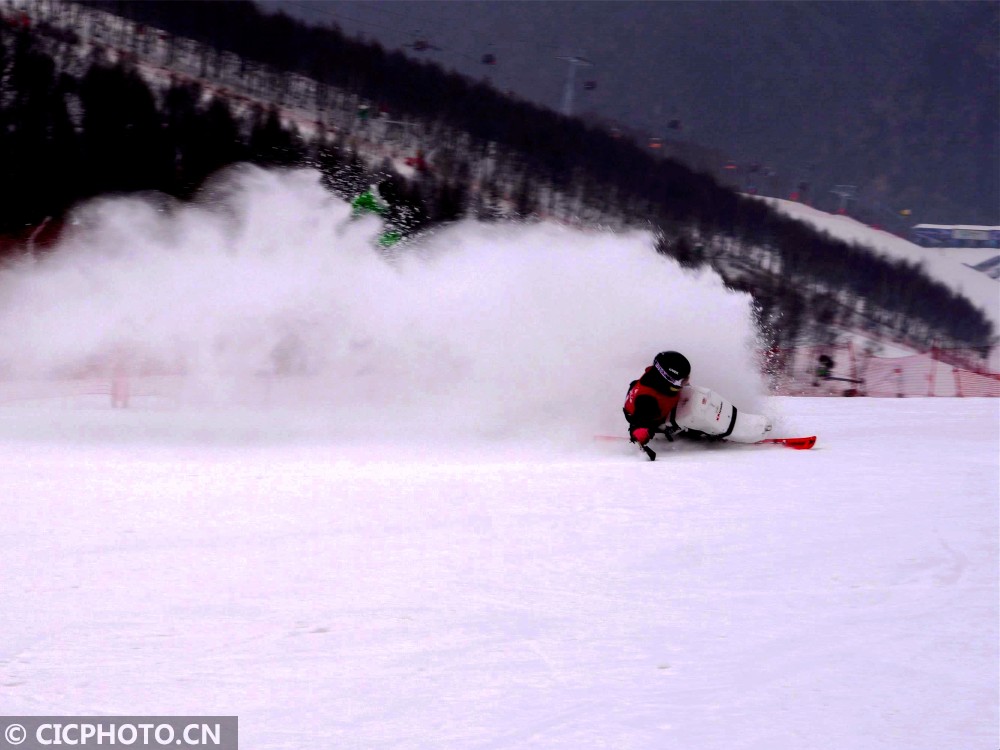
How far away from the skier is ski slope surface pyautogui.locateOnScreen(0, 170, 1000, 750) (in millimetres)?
275

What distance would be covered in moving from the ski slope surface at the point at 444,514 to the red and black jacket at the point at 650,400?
1.30 feet

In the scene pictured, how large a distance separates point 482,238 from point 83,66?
155 feet

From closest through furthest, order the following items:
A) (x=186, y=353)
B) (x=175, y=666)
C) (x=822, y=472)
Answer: (x=175, y=666), (x=822, y=472), (x=186, y=353)

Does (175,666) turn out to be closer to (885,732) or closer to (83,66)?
(885,732)

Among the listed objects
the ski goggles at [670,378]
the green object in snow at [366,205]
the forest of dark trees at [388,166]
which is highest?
the forest of dark trees at [388,166]

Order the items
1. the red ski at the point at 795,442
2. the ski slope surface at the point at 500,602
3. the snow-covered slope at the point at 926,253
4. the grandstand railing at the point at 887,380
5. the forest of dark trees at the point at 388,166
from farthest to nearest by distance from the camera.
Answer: the snow-covered slope at the point at 926,253 → the forest of dark trees at the point at 388,166 → the grandstand railing at the point at 887,380 → the red ski at the point at 795,442 → the ski slope surface at the point at 500,602

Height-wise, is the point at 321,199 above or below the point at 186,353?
above

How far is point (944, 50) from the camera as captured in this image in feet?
613

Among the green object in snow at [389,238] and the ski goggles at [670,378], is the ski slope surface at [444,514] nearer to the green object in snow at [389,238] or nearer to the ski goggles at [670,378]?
the green object in snow at [389,238]

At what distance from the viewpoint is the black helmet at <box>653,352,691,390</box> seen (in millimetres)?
8406

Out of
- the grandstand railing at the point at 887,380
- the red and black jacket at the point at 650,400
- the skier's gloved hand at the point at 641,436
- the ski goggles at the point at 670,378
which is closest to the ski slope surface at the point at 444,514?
the skier's gloved hand at the point at 641,436

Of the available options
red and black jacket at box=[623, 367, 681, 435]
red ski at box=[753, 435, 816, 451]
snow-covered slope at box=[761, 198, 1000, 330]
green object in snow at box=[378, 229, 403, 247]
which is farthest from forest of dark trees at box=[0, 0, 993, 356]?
red and black jacket at box=[623, 367, 681, 435]

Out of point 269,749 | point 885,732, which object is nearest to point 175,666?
point 269,749

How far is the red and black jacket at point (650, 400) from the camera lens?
8.50 meters
